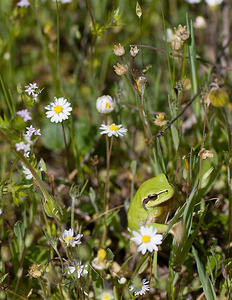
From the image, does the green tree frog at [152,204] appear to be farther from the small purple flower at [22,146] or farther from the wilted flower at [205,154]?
the small purple flower at [22,146]

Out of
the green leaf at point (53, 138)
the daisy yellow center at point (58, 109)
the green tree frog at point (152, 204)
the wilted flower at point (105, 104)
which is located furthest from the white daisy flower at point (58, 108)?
the green leaf at point (53, 138)

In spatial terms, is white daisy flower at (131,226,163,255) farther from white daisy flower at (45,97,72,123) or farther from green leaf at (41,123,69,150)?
green leaf at (41,123,69,150)

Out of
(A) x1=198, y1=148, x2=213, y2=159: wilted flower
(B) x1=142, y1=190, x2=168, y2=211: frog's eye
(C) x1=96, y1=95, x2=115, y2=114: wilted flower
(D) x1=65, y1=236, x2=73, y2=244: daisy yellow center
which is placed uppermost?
(C) x1=96, y1=95, x2=115, y2=114: wilted flower

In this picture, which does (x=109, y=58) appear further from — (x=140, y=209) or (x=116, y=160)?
(x=140, y=209)

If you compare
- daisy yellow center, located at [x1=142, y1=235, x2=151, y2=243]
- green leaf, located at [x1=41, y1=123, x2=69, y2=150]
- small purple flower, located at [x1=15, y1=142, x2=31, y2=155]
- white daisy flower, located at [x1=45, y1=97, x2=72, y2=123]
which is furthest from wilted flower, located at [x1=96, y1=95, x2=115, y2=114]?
green leaf, located at [x1=41, y1=123, x2=69, y2=150]

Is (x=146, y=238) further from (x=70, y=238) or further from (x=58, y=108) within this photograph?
(x=58, y=108)

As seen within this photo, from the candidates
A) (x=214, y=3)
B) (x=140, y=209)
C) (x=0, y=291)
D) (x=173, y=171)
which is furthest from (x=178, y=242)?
(x=214, y=3)

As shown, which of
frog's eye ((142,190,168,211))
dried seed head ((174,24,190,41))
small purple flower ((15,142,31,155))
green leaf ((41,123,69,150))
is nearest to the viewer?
small purple flower ((15,142,31,155))

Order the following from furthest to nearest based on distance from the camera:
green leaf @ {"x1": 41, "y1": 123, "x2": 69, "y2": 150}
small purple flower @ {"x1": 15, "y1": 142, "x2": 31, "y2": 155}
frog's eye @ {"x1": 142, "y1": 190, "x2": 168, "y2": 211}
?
green leaf @ {"x1": 41, "y1": 123, "x2": 69, "y2": 150} < frog's eye @ {"x1": 142, "y1": 190, "x2": 168, "y2": 211} < small purple flower @ {"x1": 15, "y1": 142, "x2": 31, "y2": 155}
